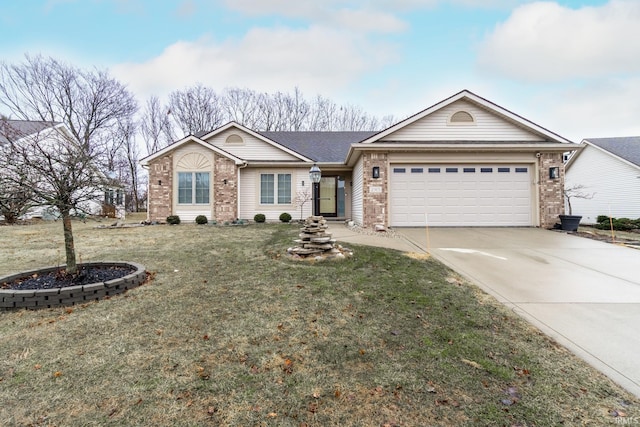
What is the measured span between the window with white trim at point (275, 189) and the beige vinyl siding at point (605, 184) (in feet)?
55.8

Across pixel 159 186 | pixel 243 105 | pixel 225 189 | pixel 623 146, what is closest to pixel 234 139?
pixel 225 189

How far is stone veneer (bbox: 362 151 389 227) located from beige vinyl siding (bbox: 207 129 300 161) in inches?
189

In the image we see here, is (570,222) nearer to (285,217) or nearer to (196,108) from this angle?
(285,217)

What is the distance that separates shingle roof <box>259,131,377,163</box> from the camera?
1454 cm

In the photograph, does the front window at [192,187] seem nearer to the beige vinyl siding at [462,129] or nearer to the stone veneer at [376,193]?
the stone veneer at [376,193]

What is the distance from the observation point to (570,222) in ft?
30.3

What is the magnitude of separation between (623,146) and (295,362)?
22981 mm

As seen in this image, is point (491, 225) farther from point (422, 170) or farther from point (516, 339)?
point (516, 339)

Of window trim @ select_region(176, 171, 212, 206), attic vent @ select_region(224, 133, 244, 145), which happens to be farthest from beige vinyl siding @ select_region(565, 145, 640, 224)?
window trim @ select_region(176, 171, 212, 206)

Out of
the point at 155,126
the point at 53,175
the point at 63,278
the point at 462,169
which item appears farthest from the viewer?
the point at 155,126

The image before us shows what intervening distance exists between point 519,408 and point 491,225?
9.65 meters

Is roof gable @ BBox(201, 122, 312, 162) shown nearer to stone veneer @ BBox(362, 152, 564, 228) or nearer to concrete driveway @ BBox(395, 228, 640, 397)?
stone veneer @ BBox(362, 152, 564, 228)

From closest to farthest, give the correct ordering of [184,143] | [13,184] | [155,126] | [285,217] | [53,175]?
[13,184] < [53,175] < [184,143] < [285,217] < [155,126]

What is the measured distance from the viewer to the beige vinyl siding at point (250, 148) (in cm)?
1354
